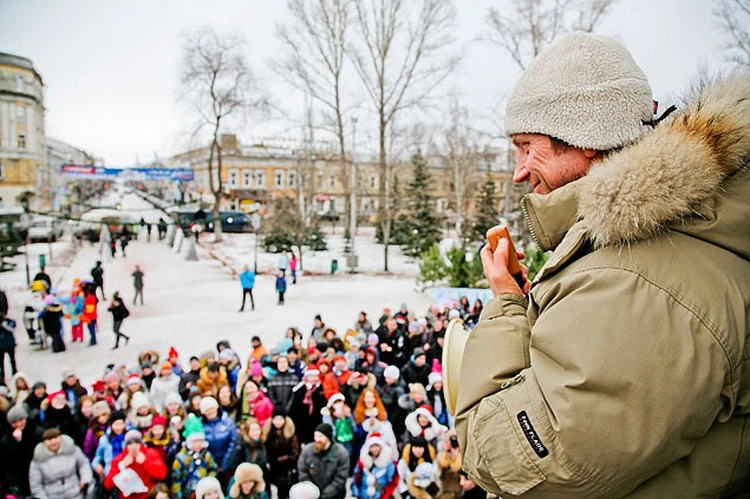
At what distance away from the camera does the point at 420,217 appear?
31.9 meters

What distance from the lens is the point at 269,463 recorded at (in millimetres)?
5684

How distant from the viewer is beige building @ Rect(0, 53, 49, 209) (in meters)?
20.5

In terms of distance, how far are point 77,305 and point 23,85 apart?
14.6 m

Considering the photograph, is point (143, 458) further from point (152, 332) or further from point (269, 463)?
point (152, 332)

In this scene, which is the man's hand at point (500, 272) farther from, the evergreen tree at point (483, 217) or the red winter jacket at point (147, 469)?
the evergreen tree at point (483, 217)

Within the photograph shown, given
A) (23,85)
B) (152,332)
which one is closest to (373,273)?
(152,332)

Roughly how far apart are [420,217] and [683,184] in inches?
1228

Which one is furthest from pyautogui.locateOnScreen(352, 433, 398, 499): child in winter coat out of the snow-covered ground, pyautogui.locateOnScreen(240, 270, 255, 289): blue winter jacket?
pyautogui.locateOnScreen(240, 270, 255, 289): blue winter jacket

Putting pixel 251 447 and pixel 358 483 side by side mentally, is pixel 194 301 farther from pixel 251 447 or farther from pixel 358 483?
pixel 358 483

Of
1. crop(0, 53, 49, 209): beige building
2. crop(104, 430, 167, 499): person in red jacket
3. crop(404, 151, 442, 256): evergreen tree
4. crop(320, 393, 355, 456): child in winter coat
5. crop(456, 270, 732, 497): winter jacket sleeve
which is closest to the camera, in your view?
crop(456, 270, 732, 497): winter jacket sleeve

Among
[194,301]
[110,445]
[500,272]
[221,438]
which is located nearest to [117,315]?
Answer: [194,301]

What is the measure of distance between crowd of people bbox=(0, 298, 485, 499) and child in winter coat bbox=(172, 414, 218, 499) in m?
0.01

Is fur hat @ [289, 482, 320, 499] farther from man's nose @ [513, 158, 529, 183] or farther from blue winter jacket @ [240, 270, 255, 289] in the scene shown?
blue winter jacket @ [240, 270, 255, 289]

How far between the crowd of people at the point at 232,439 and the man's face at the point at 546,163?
3632mm
